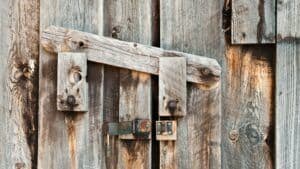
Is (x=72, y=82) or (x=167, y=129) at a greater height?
(x=72, y=82)

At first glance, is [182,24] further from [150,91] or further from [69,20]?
[69,20]

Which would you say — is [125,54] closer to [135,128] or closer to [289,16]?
[135,128]

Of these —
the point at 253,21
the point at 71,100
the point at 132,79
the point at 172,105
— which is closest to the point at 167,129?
the point at 172,105

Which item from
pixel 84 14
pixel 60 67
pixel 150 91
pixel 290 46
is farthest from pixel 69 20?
pixel 290 46

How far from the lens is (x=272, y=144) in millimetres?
1423

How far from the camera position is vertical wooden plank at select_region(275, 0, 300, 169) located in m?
1.39

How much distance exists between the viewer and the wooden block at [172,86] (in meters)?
1.38

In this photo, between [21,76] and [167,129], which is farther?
[21,76]

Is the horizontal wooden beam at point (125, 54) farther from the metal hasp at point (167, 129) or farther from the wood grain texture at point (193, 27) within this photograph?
the metal hasp at point (167, 129)

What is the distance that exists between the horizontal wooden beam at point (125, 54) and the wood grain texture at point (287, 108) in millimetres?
197

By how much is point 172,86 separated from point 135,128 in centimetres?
18

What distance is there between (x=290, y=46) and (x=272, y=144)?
0.31 meters

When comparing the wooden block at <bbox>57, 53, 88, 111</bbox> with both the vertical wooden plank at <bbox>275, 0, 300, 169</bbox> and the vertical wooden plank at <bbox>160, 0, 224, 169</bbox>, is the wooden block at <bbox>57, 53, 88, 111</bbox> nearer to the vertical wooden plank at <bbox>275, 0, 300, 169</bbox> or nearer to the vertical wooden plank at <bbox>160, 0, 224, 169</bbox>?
the vertical wooden plank at <bbox>160, 0, 224, 169</bbox>

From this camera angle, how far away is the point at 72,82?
1.42 m
